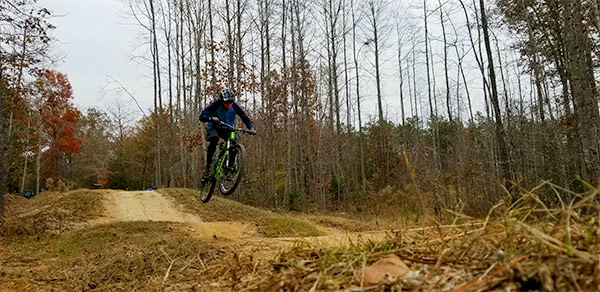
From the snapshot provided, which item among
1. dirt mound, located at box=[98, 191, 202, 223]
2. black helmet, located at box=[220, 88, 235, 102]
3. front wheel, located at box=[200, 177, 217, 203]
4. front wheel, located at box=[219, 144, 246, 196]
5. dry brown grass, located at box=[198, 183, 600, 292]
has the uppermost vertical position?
black helmet, located at box=[220, 88, 235, 102]

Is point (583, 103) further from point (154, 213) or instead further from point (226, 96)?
point (154, 213)

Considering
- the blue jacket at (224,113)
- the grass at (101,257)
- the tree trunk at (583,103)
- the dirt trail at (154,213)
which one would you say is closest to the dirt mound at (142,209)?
the dirt trail at (154,213)

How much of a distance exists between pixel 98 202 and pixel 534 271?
1316 centimetres

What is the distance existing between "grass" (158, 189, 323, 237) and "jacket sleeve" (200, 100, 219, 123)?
4213mm

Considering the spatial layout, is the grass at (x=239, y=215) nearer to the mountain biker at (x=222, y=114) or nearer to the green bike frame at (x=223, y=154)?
the green bike frame at (x=223, y=154)

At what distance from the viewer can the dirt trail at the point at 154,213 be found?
30.7ft

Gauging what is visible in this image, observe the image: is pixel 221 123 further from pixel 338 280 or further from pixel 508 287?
pixel 508 287

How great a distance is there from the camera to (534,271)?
0.89 m

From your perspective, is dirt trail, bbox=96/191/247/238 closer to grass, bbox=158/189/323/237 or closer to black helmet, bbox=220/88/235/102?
grass, bbox=158/189/323/237

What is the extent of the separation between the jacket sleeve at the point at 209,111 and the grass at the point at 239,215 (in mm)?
4213

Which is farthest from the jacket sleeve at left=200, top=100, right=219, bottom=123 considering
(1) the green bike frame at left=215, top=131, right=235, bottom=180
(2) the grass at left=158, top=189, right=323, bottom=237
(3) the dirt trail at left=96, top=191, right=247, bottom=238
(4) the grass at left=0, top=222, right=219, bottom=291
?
(2) the grass at left=158, top=189, right=323, bottom=237

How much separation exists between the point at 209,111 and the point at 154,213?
21.8 ft

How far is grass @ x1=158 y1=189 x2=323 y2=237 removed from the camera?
10.0 meters

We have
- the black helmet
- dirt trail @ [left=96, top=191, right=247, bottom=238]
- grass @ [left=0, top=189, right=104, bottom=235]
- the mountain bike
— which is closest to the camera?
the black helmet
